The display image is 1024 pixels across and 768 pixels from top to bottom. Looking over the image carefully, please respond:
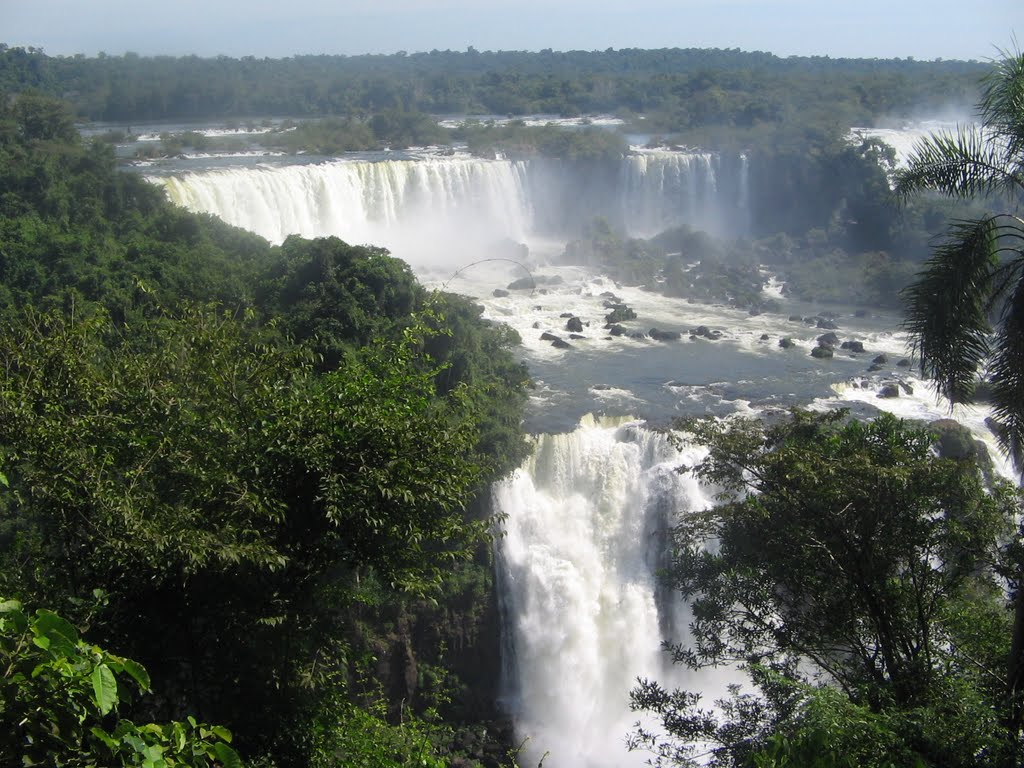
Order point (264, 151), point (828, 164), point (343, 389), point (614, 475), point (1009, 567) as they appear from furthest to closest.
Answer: point (828, 164)
point (264, 151)
point (614, 475)
point (1009, 567)
point (343, 389)

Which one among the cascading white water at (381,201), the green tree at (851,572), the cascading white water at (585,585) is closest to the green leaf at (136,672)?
the green tree at (851,572)

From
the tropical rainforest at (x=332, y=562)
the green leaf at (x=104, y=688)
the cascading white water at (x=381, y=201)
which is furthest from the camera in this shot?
the cascading white water at (x=381, y=201)

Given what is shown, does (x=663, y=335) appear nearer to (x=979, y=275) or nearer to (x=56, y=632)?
(x=979, y=275)

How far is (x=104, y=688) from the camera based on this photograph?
2271 mm

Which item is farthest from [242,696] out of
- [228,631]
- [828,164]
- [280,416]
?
[828,164]

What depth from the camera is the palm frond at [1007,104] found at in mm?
5492

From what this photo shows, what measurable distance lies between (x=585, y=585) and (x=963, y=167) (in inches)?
352

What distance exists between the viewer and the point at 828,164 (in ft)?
127

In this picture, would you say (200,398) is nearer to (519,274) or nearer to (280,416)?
(280,416)

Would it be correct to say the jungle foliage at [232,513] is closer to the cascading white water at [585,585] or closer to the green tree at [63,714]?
the green tree at [63,714]

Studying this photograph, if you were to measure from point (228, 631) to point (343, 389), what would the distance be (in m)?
1.44

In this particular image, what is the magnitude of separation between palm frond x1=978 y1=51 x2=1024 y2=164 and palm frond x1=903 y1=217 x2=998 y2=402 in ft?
1.59

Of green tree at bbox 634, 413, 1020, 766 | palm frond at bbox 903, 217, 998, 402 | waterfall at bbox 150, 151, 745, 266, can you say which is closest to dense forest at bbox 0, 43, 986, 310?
waterfall at bbox 150, 151, 745, 266

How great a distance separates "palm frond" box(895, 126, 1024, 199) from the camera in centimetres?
567
